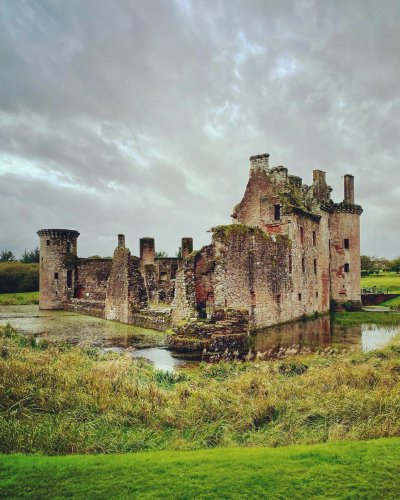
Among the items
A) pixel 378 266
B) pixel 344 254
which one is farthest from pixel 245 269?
pixel 378 266

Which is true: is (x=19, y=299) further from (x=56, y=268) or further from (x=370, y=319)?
(x=370, y=319)

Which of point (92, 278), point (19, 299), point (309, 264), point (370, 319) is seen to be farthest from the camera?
point (19, 299)

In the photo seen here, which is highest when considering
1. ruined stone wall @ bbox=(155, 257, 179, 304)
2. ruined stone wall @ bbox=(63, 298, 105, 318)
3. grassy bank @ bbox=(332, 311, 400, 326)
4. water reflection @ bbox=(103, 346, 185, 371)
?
ruined stone wall @ bbox=(155, 257, 179, 304)

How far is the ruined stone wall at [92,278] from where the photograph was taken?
131 ft

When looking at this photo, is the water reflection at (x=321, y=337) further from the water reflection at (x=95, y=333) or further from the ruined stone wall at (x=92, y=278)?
→ the ruined stone wall at (x=92, y=278)

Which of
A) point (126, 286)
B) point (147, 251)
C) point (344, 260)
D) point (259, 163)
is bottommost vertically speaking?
point (126, 286)

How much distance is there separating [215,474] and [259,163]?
2413 cm

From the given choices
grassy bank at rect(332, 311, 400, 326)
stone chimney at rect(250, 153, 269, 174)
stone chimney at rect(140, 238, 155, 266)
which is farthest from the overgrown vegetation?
grassy bank at rect(332, 311, 400, 326)

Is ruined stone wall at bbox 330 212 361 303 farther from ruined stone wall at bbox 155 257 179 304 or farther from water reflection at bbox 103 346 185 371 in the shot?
water reflection at bbox 103 346 185 371

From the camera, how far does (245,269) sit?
21.4 m

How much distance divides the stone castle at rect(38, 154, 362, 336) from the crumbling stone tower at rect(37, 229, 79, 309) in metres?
0.09

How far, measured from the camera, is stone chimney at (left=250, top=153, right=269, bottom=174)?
2766 centimetres

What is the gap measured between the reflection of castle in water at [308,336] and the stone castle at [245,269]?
98 cm

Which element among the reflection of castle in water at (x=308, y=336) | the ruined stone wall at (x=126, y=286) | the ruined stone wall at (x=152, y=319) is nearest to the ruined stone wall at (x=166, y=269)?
the ruined stone wall at (x=126, y=286)
